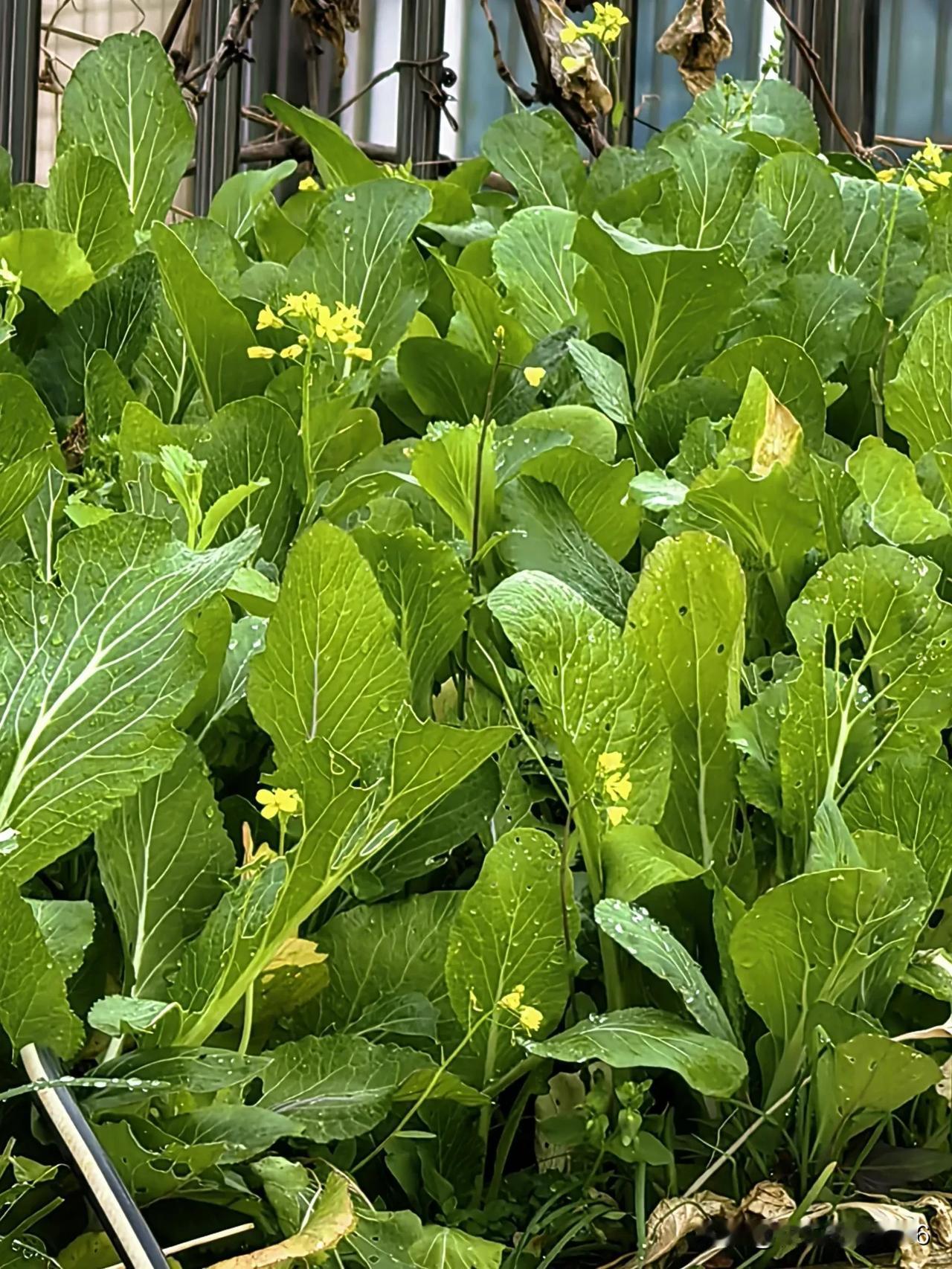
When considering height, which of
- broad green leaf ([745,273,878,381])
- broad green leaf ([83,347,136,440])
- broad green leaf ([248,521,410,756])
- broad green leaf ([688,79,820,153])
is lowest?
broad green leaf ([248,521,410,756])

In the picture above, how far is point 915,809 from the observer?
390 mm

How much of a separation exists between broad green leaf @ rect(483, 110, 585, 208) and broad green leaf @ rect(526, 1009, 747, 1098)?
20.3 inches

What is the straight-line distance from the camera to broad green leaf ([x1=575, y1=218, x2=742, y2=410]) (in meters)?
0.52

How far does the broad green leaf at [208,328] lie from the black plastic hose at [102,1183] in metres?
0.31

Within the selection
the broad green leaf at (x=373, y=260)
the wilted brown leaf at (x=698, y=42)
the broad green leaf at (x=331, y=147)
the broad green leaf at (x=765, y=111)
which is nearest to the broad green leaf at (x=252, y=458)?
the broad green leaf at (x=373, y=260)

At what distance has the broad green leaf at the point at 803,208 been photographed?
0.66 meters

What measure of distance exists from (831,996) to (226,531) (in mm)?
245

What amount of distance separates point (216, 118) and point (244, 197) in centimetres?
69

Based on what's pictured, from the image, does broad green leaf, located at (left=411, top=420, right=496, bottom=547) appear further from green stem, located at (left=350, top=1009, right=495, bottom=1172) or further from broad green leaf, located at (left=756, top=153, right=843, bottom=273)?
broad green leaf, located at (left=756, top=153, right=843, bottom=273)

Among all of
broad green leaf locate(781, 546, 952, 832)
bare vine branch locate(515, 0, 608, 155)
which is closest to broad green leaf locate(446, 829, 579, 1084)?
broad green leaf locate(781, 546, 952, 832)

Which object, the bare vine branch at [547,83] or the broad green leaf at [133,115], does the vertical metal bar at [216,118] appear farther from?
the broad green leaf at [133,115]

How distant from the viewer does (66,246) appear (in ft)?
1.86

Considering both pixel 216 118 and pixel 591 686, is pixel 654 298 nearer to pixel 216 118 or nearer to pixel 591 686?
pixel 591 686

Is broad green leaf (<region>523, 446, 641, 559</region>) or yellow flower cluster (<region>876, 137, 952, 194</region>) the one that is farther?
yellow flower cluster (<region>876, 137, 952, 194</region>)
